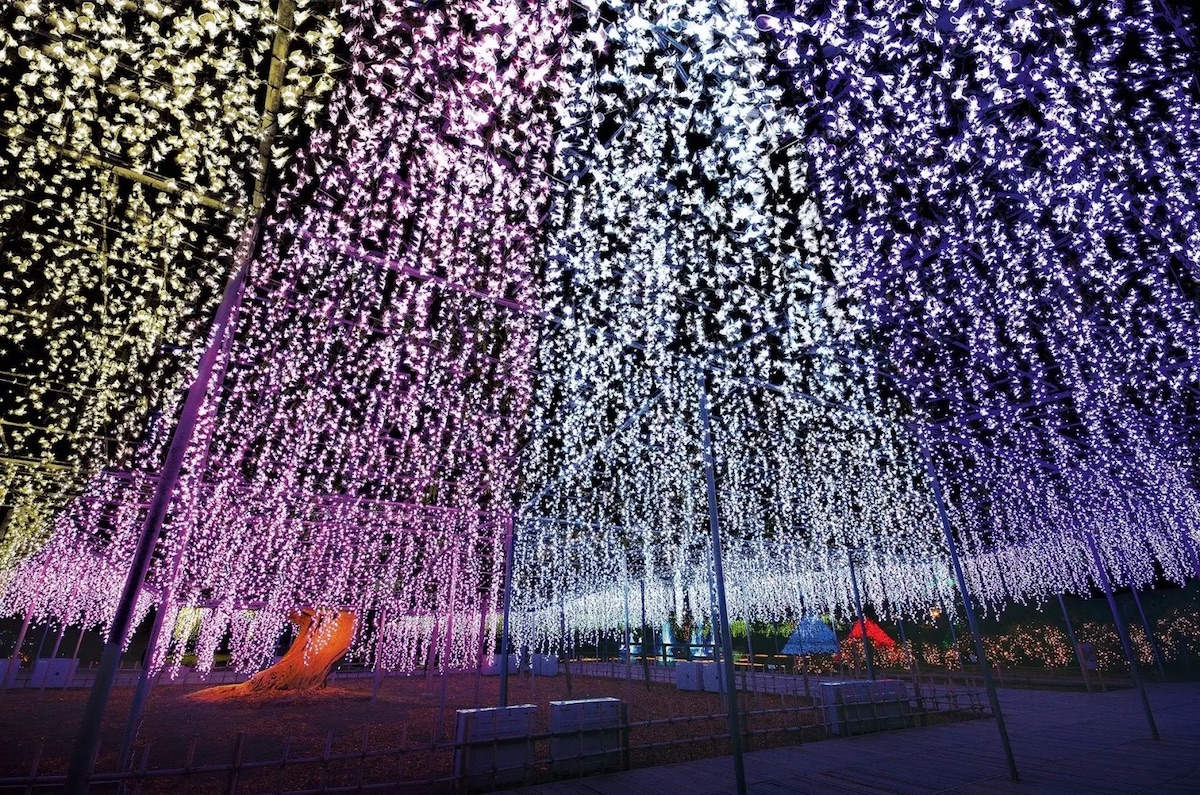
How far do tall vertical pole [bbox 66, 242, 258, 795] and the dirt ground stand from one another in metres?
1.75

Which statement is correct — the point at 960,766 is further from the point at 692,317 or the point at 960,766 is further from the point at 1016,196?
the point at 1016,196

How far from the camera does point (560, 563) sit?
72.3 ft

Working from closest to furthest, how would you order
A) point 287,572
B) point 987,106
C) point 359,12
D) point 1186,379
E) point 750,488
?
point 359,12 → point 987,106 → point 1186,379 → point 750,488 → point 287,572

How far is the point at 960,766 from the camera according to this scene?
668cm

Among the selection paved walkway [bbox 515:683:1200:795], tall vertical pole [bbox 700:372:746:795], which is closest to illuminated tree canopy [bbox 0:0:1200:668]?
tall vertical pole [bbox 700:372:746:795]

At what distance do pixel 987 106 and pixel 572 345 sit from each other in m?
5.00

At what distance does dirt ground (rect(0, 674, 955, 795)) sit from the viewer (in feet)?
20.1

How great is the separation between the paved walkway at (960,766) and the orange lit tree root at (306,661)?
647 inches

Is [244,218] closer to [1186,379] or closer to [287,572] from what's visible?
[1186,379]

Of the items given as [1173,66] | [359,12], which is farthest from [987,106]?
[359,12]

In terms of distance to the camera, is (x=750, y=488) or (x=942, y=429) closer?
(x=942, y=429)

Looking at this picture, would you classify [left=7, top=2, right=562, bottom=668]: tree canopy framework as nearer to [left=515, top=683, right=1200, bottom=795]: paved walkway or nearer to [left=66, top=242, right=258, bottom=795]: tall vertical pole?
[left=66, top=242, right=258, bottom=795]: tall vertical pole

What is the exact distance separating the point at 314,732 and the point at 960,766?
1136 cm

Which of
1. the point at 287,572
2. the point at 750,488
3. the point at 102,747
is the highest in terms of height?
the point at 750,488
